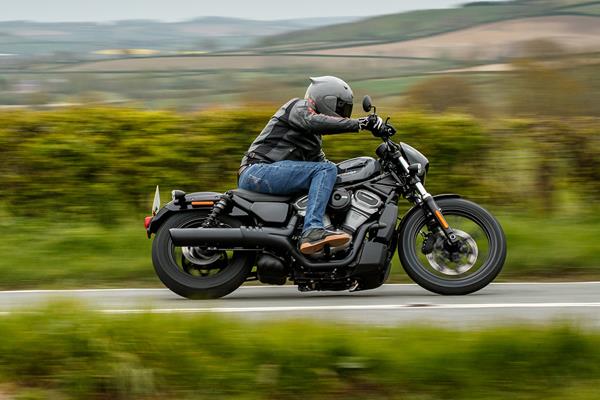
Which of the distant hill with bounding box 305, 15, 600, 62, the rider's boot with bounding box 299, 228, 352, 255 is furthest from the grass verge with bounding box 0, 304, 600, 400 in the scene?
the distant hill with bounding box 305, 15, 600, 62

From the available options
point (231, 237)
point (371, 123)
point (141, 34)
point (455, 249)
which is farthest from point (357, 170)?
point (141, 34)

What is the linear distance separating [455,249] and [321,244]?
1014 millimetres

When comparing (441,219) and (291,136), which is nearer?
(441,219)

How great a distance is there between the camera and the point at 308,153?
9055 millimetres

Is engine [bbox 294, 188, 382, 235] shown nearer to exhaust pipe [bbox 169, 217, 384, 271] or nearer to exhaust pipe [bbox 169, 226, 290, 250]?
exhaust pipe [bbox 169, 217, 384, 271]

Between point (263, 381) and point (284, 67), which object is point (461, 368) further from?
point (284, 67)

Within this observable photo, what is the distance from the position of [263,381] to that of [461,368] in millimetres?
967

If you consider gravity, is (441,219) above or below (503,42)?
below

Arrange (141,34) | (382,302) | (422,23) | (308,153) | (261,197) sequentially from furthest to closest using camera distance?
(141,34) < (422,23) < (308,153) < (261,197) < (382,302)

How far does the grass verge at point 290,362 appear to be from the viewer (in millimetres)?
5648

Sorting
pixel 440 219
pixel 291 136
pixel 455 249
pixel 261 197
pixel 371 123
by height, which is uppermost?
pixel 371 123

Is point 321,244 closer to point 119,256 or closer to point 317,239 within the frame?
point 317,239

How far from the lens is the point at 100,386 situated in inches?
224

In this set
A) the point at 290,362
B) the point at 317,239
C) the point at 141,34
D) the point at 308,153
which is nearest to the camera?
the point at 290,362
